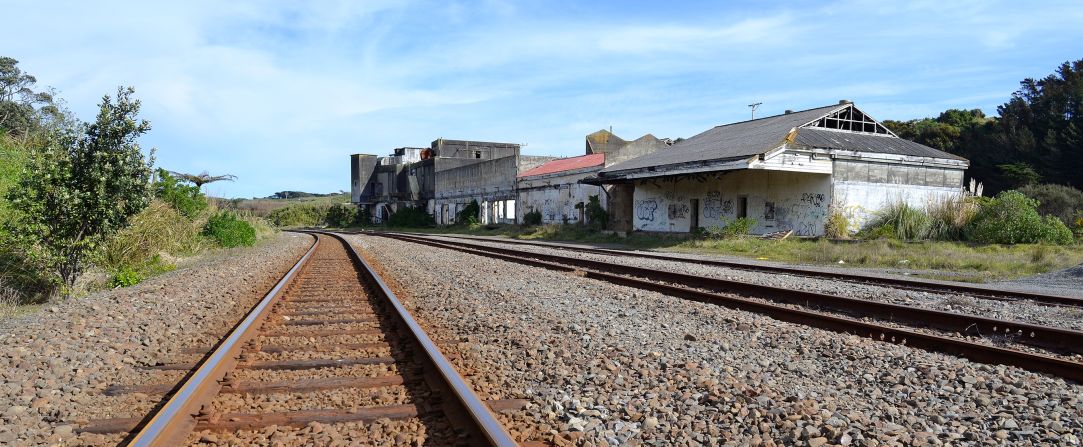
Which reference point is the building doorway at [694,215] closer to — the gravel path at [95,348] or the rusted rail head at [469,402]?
the gravel path at [95,348]

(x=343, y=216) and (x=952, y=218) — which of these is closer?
(x=952, y=218)

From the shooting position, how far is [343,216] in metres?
74.9

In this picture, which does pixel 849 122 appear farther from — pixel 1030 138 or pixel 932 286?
pixel 932 286

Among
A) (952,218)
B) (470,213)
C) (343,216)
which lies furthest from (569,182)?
(343,216)

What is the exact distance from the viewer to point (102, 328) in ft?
25.1

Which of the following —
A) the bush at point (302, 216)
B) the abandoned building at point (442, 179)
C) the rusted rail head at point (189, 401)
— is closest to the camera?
the rusted rail head at point (189, 401)

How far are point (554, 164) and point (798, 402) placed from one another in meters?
45.1

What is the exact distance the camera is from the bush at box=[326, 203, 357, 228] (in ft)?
244

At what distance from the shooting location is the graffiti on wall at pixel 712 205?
30612mm

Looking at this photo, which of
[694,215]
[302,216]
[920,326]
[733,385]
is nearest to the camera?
[733,385]

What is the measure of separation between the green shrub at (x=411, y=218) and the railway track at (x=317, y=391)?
5641 cm

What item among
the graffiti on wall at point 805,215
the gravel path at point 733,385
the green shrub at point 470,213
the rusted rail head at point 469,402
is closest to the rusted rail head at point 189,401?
the rusted rail head at point 469,402

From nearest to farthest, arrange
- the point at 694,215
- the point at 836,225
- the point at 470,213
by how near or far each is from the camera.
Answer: the point at 836,225, the point at 694,215, the point at 470,213

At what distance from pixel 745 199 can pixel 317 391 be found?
26418 mm
